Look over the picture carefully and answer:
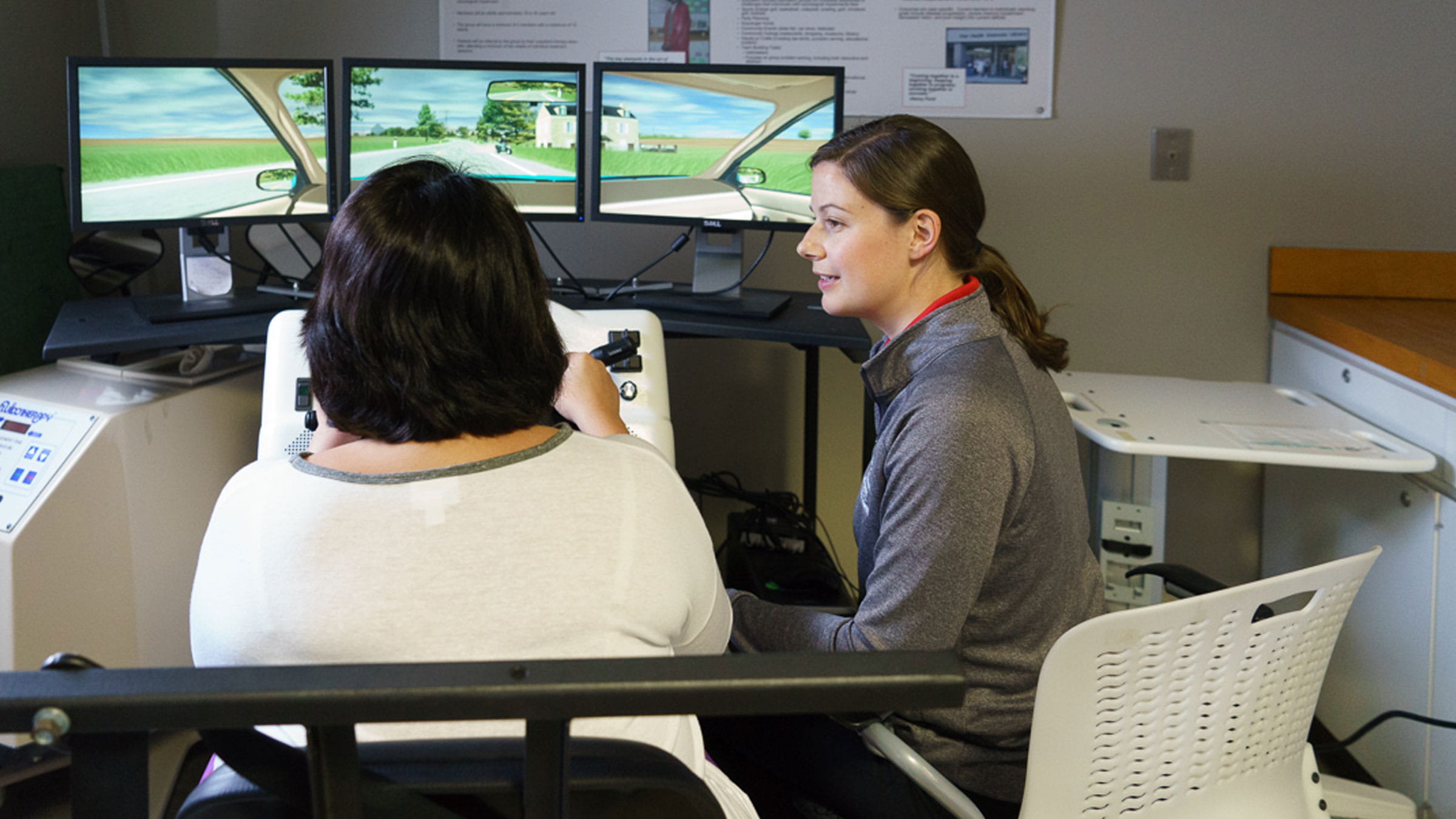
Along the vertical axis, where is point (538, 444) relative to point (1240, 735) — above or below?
above

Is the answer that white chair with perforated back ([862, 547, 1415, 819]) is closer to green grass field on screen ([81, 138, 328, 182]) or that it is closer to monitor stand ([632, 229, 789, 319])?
monitor stand ([632, 229, 789, 319])

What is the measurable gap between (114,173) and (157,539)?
0.65 meters

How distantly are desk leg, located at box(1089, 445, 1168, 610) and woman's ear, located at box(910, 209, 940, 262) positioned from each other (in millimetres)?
775

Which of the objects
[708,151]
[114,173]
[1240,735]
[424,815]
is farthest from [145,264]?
[1240,735]

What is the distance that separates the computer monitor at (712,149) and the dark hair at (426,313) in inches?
46.5

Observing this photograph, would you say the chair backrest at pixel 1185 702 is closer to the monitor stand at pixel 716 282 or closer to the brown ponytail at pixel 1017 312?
the brown ponytail at pixel 1017 312

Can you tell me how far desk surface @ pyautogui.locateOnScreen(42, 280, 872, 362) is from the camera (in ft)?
6.06

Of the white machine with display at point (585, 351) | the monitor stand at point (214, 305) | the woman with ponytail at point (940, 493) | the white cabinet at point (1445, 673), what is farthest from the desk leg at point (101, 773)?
the white cabinet at point (1445, 673)

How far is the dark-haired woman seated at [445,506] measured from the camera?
2.66ft

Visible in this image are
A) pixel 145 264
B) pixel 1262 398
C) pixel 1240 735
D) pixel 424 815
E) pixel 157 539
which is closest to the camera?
pixel 424 815

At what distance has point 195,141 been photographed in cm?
199

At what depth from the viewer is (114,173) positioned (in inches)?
77.2

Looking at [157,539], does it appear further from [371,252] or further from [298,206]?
[371,252]

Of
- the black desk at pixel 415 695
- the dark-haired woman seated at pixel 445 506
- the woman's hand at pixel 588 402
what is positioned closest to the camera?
the black desk at pixel 415 695
